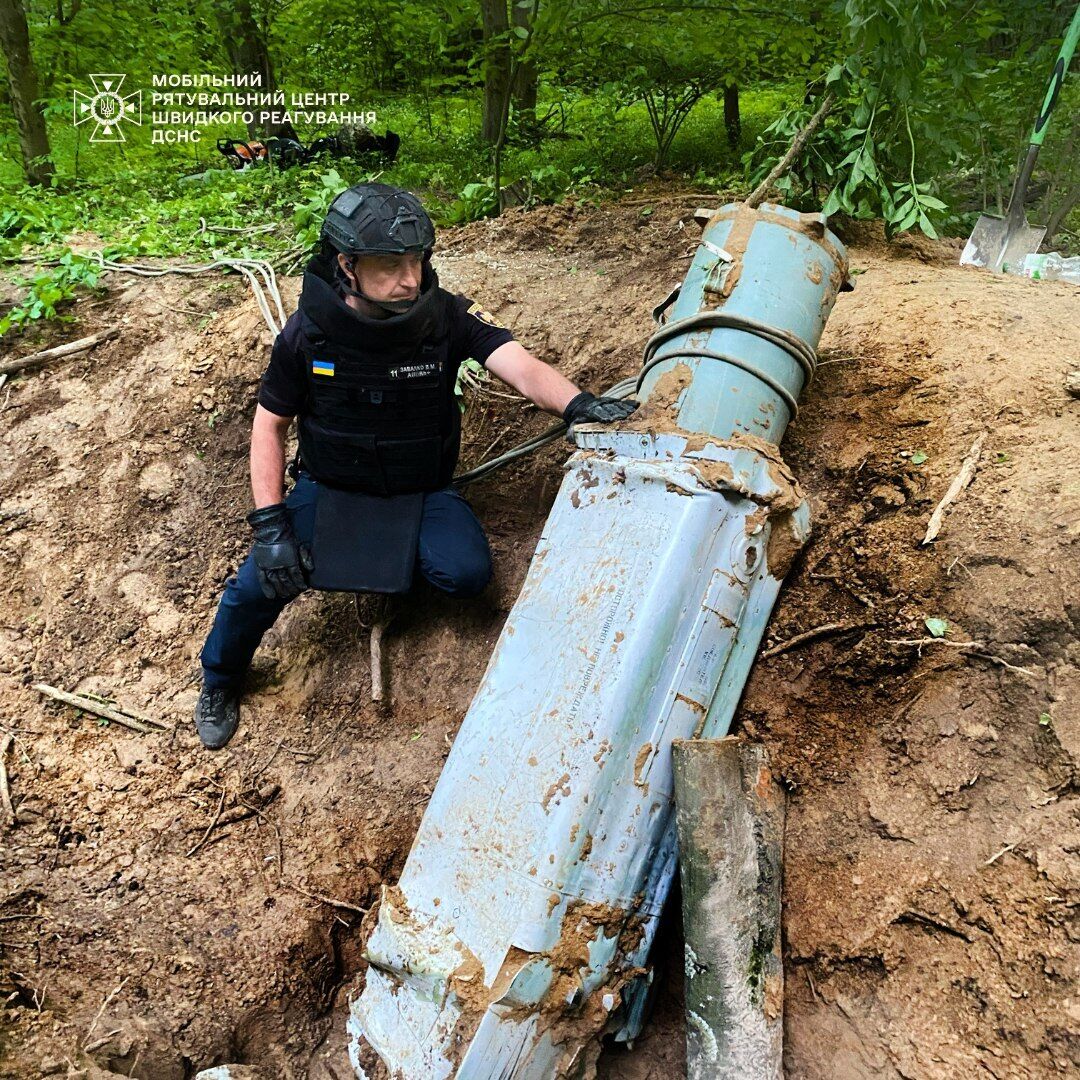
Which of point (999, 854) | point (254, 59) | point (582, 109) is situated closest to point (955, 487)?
point (999, 854)

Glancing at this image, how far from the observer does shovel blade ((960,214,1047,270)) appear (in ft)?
10.4

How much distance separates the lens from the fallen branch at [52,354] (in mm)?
3834

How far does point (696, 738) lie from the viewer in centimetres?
173

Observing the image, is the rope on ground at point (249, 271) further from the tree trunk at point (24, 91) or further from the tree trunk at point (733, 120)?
the tree trunk at point (733, 120)

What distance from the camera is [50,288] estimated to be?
4.02 meters

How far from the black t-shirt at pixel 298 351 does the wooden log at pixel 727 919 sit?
146cm

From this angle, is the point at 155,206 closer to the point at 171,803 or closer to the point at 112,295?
the point at 112,295

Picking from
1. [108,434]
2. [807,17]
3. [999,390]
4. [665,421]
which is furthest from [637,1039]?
[807,17]

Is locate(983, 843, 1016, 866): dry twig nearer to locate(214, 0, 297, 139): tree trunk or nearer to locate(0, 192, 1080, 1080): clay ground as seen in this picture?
locate(0, 192, 1080, 1080): clay ground

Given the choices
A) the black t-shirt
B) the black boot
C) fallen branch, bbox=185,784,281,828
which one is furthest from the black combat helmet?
fallen branch, bbox=185,784,281,828

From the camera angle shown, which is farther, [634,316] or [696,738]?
[634,316]

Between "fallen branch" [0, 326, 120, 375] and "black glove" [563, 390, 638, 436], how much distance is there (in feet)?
9.50

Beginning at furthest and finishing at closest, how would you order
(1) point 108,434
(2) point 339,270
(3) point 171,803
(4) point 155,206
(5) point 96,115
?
(5) point 96,115
(4) point 155,206
(1) point 108,434
(3) point 171,803
(2) point 339,270

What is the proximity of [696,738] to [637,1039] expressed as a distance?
2.26ft
